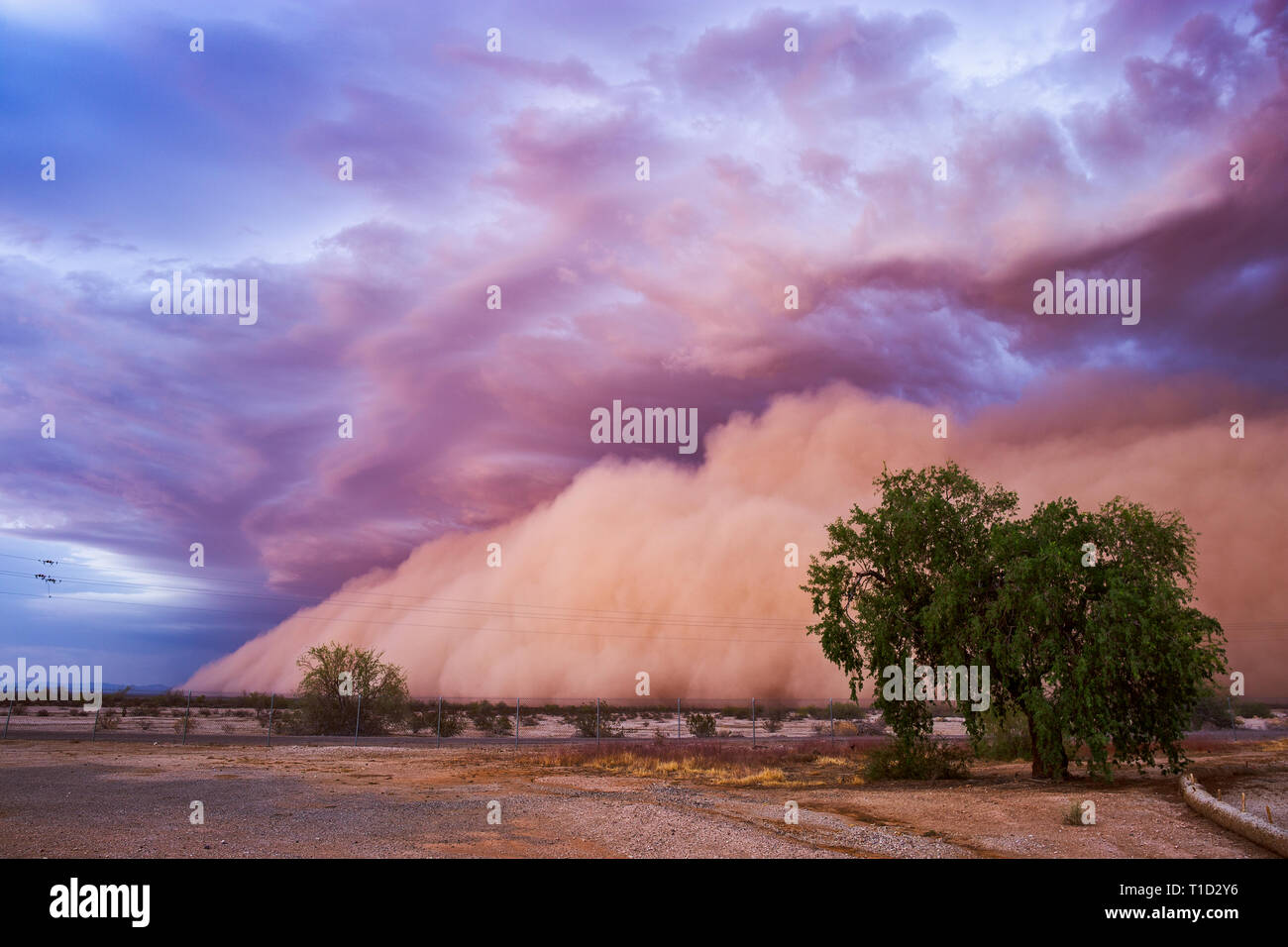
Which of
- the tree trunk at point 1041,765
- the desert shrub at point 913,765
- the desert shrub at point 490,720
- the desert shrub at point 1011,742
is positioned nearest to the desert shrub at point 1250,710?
the desert shrub at point 1011,742

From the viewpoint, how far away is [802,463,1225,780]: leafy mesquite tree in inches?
946

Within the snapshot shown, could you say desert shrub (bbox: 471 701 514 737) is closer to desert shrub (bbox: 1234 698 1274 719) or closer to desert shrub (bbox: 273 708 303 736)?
desert shrub (bbox: 273 708 303 736)

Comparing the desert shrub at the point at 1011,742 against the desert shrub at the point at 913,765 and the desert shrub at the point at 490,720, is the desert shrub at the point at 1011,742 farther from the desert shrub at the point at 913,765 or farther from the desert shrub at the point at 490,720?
the desert shrub at the point at 490,720

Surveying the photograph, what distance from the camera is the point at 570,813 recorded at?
1973 cm

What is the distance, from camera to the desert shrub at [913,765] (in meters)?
29.2

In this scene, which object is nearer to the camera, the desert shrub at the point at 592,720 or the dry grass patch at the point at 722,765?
the dry grass patch at the point at 722,765

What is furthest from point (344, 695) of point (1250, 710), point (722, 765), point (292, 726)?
point (1250, 710)

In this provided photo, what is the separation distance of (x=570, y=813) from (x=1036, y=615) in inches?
594

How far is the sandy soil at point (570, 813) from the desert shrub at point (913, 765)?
1409 millimetres

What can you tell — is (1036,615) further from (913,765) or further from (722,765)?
(722,765)
